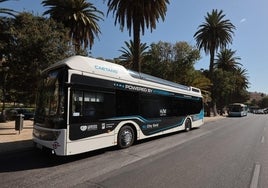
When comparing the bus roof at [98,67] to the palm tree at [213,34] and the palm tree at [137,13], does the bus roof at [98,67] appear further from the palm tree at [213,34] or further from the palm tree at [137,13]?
the palm tree at [213,34]

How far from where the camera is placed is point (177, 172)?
765cm

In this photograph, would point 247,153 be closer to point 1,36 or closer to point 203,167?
point 203,167

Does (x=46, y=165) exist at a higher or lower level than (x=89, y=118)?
lower

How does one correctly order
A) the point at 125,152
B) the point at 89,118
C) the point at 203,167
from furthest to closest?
the point at 125,152
the point at 89,118
the point at 203,167

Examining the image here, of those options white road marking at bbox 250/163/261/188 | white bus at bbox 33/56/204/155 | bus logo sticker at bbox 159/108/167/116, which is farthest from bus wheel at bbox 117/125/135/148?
white road marking at bbox 250/163/261/188

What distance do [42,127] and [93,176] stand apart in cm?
311

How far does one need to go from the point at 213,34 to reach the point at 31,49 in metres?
38.0

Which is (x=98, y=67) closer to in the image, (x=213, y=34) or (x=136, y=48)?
(x=136, y=48)

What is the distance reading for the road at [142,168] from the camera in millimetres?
6637

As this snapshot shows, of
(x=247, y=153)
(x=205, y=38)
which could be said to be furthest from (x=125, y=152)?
(x=205, y=38)

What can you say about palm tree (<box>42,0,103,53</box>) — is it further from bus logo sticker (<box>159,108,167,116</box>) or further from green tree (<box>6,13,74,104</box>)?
bus logo sticker (<box>159,108,167,116</box>)

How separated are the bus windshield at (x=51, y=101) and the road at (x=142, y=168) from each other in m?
1.30

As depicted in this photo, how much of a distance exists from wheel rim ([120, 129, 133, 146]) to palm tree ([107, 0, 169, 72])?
1158cm

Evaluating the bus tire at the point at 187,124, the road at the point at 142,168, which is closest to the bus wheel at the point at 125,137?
the road at the point at 142,168
